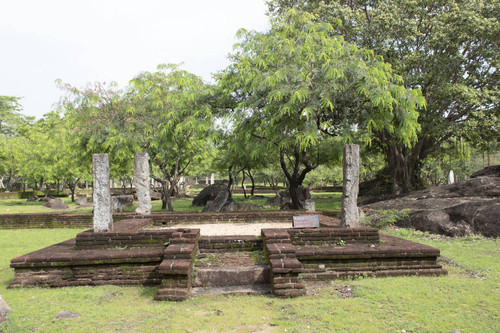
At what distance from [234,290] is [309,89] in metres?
6.62

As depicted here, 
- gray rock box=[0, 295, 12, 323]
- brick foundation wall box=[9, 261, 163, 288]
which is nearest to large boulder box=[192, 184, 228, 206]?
brick foundation wall box=[9, 261, 163, 288]

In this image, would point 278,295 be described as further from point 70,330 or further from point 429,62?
point 429,62

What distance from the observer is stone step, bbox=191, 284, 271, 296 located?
199 inches

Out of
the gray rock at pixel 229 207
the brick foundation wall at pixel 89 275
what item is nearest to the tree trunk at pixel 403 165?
the gray rock at pixel 229 207

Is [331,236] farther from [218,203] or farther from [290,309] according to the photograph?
[218,203]

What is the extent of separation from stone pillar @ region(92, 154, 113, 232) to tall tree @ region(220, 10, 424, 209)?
188 inches

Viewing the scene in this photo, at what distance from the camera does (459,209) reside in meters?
9.16

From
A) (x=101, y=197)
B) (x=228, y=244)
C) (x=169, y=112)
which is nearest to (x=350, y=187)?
(x=228, y=244)

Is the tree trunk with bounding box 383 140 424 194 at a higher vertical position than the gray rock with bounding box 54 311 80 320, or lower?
higher

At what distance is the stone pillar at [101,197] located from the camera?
22.2 ft

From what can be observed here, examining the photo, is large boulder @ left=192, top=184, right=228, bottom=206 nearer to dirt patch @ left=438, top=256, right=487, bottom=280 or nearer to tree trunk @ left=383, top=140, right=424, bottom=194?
tree trunk @ left=383, top=140, right=424, bottom=194

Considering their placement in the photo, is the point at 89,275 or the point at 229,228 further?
the point at 229,228

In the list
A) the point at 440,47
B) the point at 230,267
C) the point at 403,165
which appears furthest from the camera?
the point at 403,165

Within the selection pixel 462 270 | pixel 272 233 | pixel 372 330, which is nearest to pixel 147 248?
pixel 272 233
